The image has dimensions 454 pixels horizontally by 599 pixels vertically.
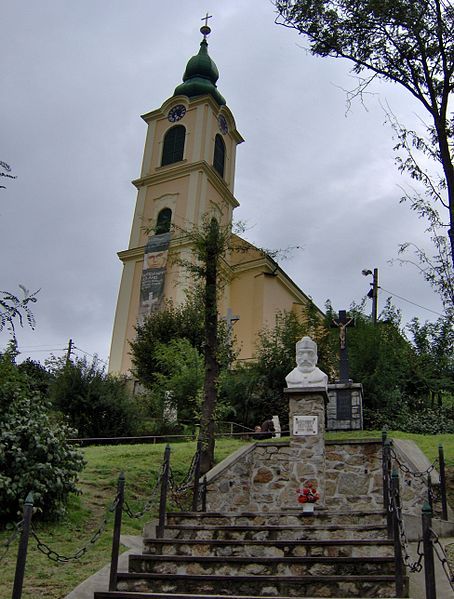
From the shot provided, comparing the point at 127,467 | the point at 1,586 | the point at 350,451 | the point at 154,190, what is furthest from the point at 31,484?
the point at 154,190

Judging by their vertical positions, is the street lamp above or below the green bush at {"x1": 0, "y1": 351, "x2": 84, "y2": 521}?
above

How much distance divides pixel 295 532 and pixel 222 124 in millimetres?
36578

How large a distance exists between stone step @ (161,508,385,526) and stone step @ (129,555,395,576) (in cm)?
149

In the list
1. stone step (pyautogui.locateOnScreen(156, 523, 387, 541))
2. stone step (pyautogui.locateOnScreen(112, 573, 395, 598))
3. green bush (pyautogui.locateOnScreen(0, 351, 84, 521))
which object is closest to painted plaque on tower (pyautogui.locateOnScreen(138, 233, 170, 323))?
green bush (pyautogui.locateOnScreen(0, 351, 84, 521))

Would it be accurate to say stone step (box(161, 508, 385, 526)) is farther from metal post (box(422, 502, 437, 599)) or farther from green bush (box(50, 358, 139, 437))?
green bush (box(50, 358, 139, 437))

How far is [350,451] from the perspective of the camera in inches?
456

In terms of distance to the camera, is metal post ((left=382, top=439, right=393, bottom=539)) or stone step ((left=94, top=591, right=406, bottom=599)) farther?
metal post ((left=382, top=439, right=393, bottom=539))

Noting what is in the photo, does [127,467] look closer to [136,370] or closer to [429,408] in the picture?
[429,408]

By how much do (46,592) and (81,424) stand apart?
14.2 metres

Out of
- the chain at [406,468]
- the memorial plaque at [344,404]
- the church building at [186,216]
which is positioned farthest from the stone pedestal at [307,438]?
the church building at [186,216]

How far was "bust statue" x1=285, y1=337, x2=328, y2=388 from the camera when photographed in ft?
34.8

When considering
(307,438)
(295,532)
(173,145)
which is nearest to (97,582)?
(295,532)

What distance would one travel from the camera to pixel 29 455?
8.90 meters

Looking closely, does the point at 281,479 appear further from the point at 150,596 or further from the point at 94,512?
the point at 150,596
